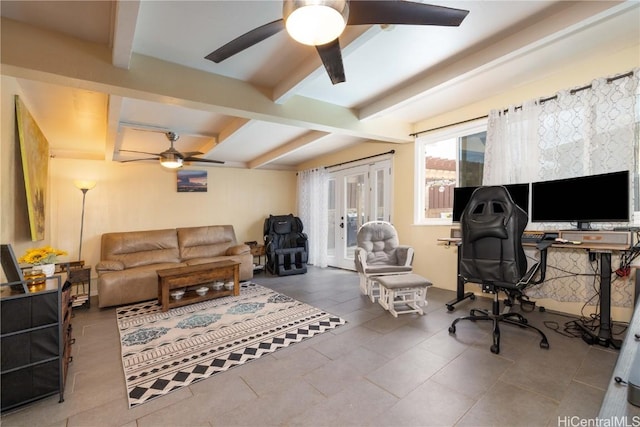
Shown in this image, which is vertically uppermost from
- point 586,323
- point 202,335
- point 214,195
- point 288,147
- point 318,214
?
point 288,147

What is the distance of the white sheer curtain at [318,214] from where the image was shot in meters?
5.99

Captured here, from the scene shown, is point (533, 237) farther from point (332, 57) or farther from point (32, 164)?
point (32, 164)

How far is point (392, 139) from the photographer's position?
4109 millimetres

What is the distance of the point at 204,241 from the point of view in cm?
525

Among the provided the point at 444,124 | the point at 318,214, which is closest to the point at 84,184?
the point at 318,214

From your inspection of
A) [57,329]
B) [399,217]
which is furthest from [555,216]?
[57,329]

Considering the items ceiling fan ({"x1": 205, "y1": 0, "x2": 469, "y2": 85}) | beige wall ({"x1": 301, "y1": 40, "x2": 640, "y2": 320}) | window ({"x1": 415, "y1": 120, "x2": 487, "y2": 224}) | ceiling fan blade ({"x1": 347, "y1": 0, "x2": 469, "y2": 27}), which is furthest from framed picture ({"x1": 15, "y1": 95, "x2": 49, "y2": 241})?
window ({"x1": 415, "y1": 120, "x2": 487, "y2": 224})

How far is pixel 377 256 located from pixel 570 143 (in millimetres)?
2476

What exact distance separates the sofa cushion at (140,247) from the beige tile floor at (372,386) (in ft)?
6.29

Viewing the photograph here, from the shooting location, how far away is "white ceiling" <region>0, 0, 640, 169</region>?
181 centimetres

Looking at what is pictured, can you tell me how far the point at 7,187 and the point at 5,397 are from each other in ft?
5.15

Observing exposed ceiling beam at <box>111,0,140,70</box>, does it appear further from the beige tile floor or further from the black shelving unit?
the beige tile floor

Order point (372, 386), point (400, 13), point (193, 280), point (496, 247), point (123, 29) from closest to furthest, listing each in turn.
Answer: point (400, 13)
point (123, 29)
point (372, 386)
point (496, 247)
point (193, 280)

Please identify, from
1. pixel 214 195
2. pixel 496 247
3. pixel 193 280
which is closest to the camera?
pixel 496 247
